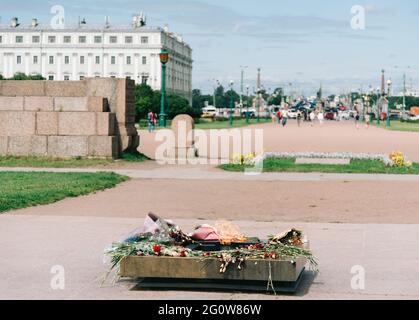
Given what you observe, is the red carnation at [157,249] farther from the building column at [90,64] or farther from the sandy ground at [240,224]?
the building column at [90,64]

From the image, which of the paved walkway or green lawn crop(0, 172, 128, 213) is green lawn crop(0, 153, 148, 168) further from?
green lawn crop(0, 172, 128, 213)

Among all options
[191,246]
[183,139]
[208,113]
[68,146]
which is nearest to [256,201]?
[191,246]

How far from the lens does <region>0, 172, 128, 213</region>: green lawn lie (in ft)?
49.4

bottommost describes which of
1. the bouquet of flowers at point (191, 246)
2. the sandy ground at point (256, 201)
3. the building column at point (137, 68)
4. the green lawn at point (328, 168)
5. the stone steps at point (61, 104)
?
the sandy ground at point (256, 201)

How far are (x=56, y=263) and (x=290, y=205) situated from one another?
23.2ft

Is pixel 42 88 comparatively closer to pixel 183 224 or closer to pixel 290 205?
pixel 290 205

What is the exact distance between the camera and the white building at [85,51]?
6191 inches

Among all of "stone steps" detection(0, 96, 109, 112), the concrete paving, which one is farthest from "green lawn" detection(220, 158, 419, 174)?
the concrete paving

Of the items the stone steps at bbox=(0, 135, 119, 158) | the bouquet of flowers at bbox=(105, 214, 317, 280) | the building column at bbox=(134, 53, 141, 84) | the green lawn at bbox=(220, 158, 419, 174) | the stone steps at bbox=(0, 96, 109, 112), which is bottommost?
the green lawn at bbox=(220, 158, 419, 174)

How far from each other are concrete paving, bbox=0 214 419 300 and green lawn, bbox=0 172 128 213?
5.96 ft

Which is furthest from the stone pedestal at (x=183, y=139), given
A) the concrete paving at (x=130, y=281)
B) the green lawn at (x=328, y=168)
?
the concrete paving at (x=130, y=281)

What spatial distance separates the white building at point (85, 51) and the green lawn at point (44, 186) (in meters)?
136
